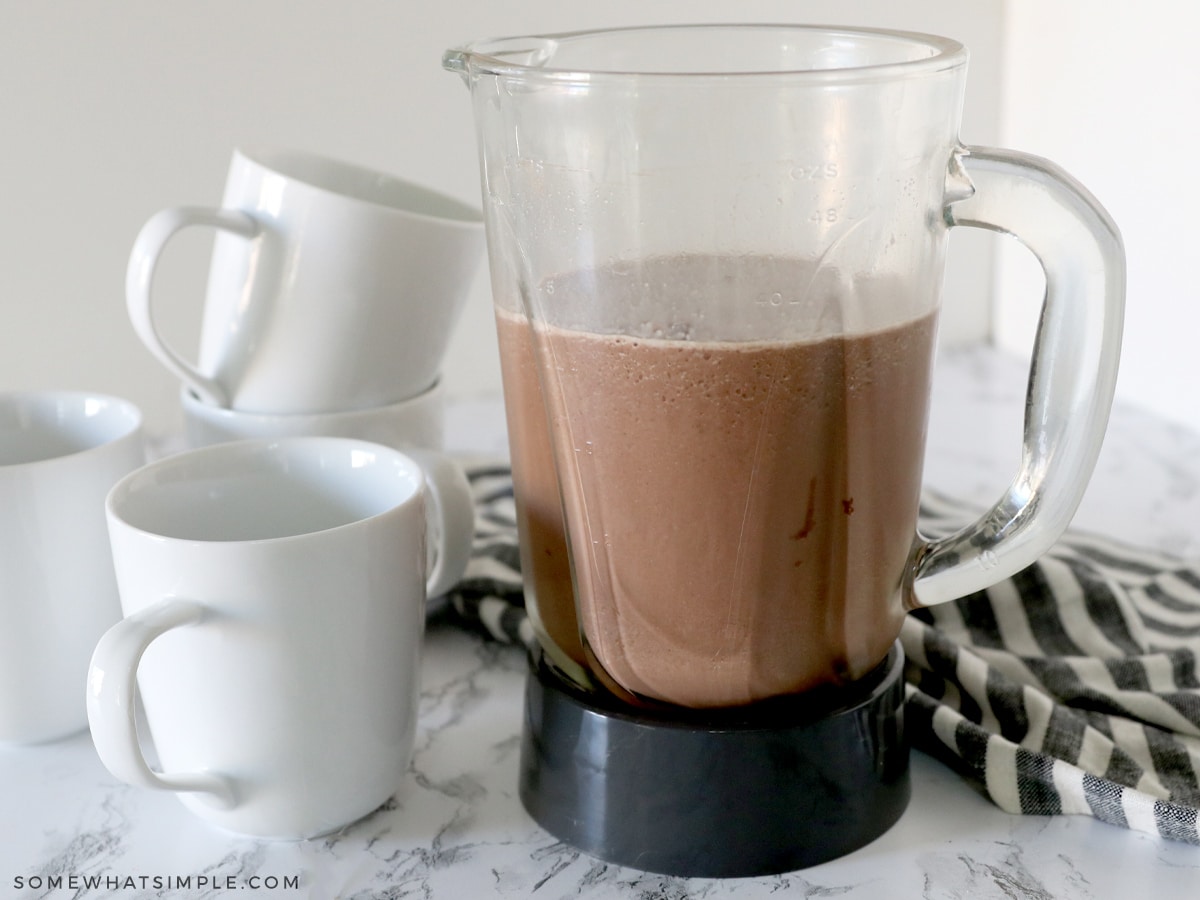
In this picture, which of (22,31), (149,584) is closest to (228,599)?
(149,584)

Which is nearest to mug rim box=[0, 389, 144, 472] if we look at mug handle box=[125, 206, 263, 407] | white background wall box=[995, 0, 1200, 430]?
mug handle box=[125, 206, 263, 407]

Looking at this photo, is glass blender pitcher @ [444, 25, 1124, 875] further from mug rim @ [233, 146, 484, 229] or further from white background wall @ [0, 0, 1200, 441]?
white background wall @ [0, 0, 1200, 441]

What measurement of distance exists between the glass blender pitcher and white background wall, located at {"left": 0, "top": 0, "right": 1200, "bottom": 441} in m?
0.52

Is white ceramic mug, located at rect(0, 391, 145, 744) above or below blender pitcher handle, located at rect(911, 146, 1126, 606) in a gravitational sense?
below

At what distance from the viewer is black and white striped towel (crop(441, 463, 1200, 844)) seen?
0.47 m

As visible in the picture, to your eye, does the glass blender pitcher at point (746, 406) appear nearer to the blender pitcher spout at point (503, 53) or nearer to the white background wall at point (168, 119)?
the blender pitcher spout at point (503, 53)

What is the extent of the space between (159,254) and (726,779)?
373 millimetres

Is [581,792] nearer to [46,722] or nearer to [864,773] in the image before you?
[864,773]

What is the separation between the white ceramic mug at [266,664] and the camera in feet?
1.40

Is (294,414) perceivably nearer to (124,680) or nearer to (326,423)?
(326,423)

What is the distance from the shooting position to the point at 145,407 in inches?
40.2

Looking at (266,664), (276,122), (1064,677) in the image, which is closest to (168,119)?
(276,122)

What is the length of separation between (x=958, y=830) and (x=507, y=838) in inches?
6.7

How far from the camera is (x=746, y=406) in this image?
39 cm
